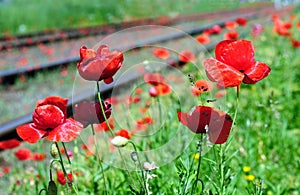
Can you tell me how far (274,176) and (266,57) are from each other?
3.52m

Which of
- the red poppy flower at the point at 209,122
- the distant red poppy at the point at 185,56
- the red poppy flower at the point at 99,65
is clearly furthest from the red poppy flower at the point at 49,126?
the distant red poppy at the point at 185,56

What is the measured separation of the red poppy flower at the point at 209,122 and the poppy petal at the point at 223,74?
93 millimetres

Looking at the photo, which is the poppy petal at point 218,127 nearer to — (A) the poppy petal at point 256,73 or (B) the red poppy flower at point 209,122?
(B) the red poppy flower at point 209,122

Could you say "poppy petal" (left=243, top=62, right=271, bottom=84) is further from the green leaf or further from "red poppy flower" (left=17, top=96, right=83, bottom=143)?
the green leaf

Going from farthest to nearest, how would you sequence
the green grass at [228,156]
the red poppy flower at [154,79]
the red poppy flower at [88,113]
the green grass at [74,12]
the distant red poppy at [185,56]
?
the green grass at [74,12], the distant red poppy at [185,56], the red poppy flower at [154,79], the green grass at [228,156], the red poppy flower at [88,113]

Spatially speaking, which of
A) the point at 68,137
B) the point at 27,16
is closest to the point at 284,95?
the point at 68,137

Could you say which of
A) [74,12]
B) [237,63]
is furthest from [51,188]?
[74,12]

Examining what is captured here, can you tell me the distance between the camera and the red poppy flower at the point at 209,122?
4.82ft

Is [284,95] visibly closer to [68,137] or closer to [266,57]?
[266,57]

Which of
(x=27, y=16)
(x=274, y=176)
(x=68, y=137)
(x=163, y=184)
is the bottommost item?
(x=274, y=176)

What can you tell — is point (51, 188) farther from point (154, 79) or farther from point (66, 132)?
point (154, 79)

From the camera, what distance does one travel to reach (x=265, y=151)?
10.9 ft

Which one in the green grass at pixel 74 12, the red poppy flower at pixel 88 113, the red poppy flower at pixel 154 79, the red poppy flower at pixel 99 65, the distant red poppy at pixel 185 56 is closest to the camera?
the red poppy flower at pixel 99 65

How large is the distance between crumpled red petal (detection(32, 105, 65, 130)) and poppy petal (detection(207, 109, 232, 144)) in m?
0.42
